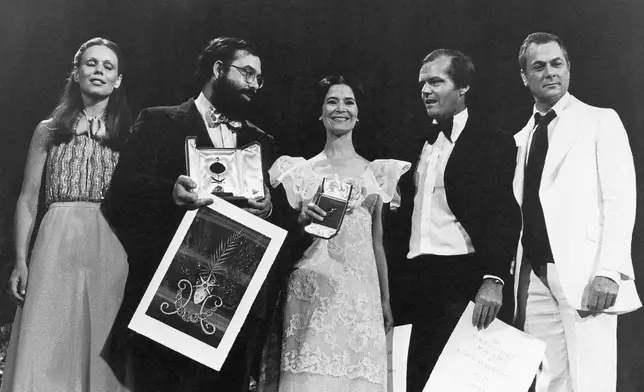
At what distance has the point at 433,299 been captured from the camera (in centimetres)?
286

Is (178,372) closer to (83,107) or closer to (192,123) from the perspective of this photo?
(192,123)

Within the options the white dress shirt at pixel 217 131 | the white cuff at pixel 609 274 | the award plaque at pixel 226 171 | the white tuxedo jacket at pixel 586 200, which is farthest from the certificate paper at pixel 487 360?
the white dress shirt at pixel 217 131

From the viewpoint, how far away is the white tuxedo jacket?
281 centimetres

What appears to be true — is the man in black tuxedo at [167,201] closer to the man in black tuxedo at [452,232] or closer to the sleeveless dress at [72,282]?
the sleeveless dress at [72,282]

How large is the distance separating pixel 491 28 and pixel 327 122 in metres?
0.84

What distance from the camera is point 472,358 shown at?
9.18 ft

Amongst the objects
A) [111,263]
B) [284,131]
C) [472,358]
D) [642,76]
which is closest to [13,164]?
[111,263]

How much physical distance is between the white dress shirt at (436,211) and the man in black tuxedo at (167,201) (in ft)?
2.00

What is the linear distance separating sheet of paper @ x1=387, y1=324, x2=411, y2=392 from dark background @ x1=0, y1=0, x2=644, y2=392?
0.74 m

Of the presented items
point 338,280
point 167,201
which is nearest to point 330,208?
point 338,280

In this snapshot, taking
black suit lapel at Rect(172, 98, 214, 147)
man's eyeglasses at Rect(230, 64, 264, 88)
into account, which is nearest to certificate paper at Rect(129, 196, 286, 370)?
black suit lapel at Rect(172, 98, 214, 147)

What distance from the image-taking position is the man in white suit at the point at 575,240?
2793 mm

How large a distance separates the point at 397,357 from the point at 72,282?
4.30 ft

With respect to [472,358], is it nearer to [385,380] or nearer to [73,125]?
[385,380]
